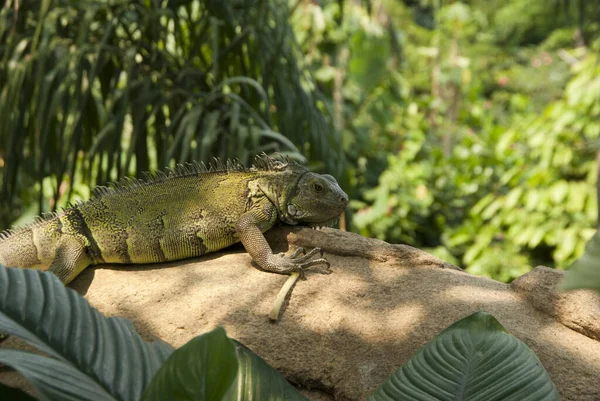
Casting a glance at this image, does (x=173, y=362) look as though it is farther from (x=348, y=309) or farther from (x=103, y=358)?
(x=348, y=309)

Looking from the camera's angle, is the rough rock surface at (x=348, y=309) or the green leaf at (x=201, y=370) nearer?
the green leaf at (x=201, y=370)

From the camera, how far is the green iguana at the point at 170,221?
2.53m

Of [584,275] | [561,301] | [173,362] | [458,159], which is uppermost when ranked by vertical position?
[584,275]

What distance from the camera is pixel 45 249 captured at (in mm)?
2529

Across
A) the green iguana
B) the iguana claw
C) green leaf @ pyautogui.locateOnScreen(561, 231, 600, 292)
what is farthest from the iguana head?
green leaf @ pyautogui.locateOnScreen(561, 231, 600, 292)

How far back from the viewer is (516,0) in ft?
59.3

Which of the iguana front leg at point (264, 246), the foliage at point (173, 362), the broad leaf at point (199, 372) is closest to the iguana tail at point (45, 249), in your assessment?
the iguana front leg at point (264, 246)

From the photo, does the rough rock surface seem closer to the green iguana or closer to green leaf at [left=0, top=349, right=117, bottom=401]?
the green iguana

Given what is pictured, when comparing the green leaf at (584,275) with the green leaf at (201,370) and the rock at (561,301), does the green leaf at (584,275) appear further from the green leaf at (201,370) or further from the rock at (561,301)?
the rock at (561,301)

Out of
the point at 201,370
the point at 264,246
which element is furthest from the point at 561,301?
the point at 201,370

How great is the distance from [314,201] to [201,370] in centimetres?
127

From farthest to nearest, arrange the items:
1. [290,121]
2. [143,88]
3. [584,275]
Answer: [290,121] → [143,88] → [584,275]

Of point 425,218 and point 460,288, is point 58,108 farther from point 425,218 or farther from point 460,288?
point 425,218

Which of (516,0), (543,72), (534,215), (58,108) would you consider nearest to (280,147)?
(58,108)
